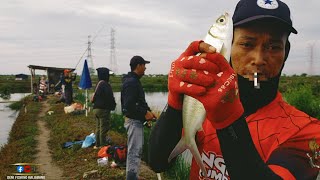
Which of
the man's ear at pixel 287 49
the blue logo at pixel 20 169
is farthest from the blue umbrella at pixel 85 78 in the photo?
the man's ear at pixel 287 49

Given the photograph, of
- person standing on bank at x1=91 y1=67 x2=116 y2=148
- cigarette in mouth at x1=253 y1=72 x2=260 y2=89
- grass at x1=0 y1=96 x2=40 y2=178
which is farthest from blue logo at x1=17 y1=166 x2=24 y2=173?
cigarette in mouth at x1=253 y1=72 x2=260 y2=89

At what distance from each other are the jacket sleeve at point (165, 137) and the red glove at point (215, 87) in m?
0.35

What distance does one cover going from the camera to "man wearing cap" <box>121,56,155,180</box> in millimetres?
7578

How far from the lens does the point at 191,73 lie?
1.43 m

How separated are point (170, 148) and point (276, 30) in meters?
0.84

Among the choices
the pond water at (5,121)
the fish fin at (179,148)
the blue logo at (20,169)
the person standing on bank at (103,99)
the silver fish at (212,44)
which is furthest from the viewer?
the pond water at (5,121)

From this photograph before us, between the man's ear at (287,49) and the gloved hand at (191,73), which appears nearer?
the gloved hand at (191,73)

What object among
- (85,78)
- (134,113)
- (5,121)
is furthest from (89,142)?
(5,121)

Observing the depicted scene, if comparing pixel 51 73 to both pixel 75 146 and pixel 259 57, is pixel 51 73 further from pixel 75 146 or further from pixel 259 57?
pixel 259 57

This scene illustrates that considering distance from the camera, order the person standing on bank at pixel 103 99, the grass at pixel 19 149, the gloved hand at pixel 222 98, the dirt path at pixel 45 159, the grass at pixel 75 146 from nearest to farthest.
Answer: the gloved hand at pixel 222 98 < the grass at pixel 75 146 < the dirt path at pixel 45 159 < the grass at pixel 19 149 < the person standing on bank at pixel 103 99

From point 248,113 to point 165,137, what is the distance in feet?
1.61

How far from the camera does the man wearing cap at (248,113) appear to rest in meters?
1.38

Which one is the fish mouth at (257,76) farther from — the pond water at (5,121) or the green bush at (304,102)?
the green bush at (304,102)

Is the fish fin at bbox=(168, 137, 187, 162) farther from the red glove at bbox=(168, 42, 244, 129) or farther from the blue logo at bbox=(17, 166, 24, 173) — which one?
the blue logo at bbox=(17, 166, 24, 173)
